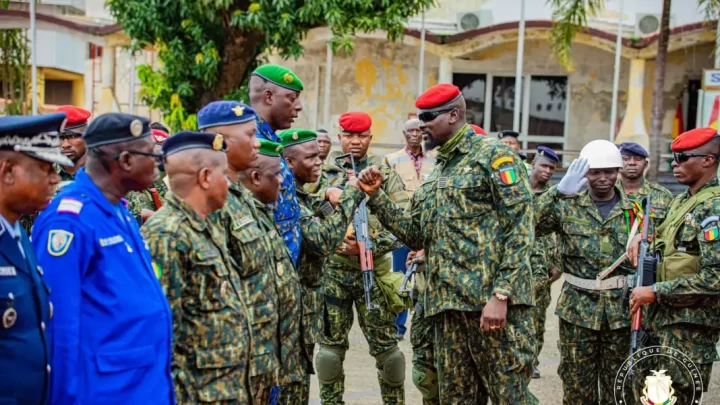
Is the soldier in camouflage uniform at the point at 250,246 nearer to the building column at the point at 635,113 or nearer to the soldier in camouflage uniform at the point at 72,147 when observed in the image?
the soldier in camouflage uniform at the point at 72,147

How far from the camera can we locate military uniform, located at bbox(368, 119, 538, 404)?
5398 mm

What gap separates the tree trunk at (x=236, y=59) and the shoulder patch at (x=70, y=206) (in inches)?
450

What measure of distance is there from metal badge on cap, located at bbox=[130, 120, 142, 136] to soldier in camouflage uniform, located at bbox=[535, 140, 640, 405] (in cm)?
357

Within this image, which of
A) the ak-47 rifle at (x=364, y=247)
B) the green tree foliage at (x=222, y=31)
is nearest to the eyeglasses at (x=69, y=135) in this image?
the ak-47 rifle at (x=364, y=247)

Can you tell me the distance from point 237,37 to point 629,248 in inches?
372

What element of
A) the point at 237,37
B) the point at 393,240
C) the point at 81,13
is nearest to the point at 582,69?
the point at 237,37

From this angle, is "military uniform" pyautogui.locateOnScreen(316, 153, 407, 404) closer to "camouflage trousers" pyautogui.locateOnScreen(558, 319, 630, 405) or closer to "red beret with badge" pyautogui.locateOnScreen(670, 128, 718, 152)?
"camouflage trousers" pyautogui.locateOnScreen(558, 319, 630, 405)

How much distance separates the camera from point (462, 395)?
567cm

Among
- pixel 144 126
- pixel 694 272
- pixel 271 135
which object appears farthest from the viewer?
pixel 694 272

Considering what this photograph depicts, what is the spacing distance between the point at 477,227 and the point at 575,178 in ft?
4.03

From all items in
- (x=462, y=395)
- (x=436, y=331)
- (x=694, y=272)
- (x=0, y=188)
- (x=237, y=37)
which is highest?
(x=237, y=37)

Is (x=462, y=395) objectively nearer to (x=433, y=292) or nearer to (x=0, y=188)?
(x=433, y=292)

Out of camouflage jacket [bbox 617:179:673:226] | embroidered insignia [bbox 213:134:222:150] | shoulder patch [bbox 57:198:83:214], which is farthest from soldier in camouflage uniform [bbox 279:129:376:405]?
camouflage jacket [bbox 617:179:673:226]

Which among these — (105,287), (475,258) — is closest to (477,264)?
(475,258)
